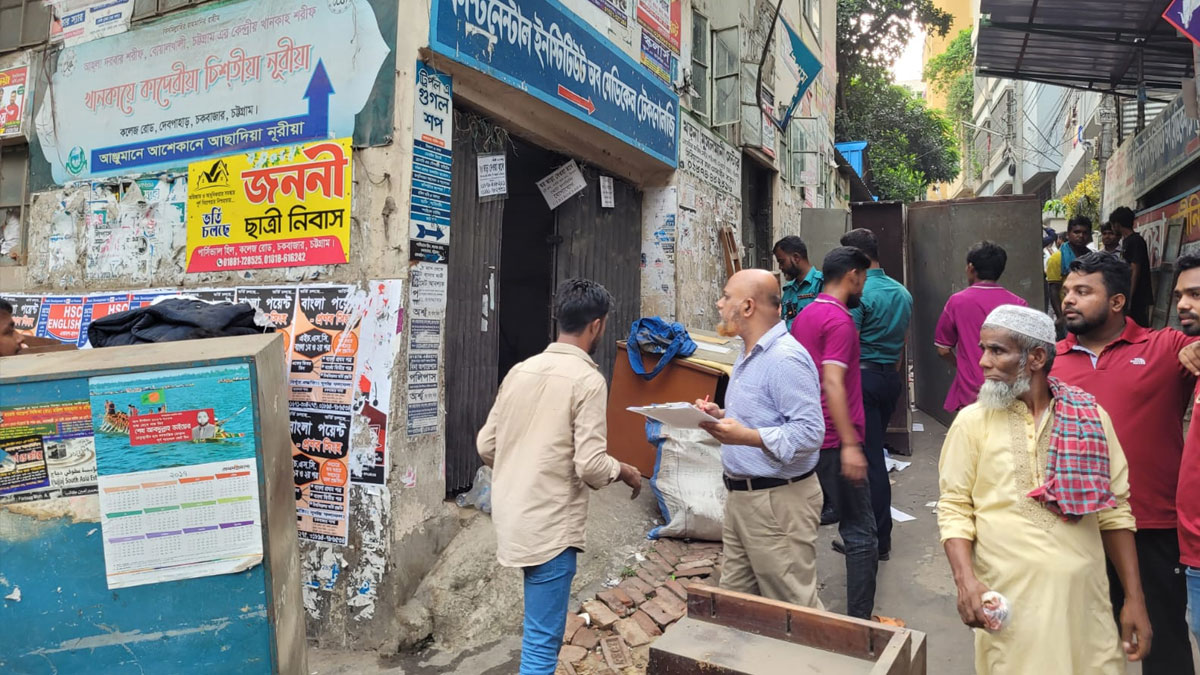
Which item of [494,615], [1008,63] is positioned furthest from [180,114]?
[1008,63]

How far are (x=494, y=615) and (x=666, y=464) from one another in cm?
158

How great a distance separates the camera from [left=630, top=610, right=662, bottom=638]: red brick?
3586 mm

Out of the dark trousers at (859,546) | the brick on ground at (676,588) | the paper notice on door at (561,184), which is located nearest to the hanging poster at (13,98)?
the paper notice on door at (561,184)

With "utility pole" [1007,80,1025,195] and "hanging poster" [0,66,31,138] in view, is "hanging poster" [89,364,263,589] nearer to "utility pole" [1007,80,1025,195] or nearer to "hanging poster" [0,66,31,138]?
"hanging poster" [0,66,31,138]

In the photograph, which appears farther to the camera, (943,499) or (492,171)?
(492,171)

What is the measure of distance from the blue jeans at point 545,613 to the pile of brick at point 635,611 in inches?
24.4

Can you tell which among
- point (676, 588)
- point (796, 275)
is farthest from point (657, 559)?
point (796, 275)

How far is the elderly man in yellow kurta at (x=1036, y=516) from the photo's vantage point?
191 centimetres

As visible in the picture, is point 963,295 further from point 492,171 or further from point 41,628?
point 41,628

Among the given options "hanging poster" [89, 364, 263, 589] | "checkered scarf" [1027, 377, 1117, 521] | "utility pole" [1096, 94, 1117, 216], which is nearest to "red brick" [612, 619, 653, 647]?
"hanging poster" [89, 364, 263, 589]

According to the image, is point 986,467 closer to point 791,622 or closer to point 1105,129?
point 791,622

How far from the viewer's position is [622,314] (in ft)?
22.5

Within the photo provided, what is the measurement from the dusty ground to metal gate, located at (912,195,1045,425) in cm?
287

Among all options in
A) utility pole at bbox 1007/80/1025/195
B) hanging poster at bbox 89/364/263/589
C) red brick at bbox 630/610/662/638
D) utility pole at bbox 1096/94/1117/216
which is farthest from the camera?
utility pole at bbox 1007/80/1025/195
